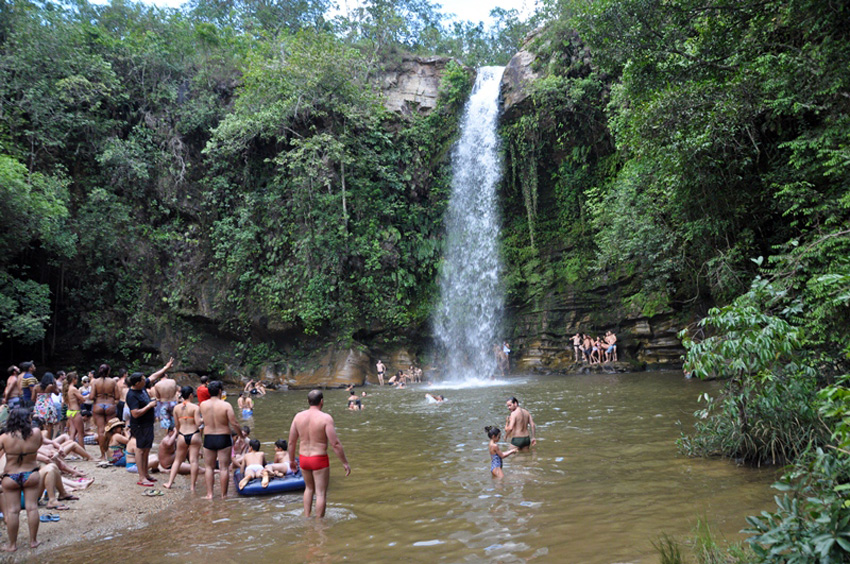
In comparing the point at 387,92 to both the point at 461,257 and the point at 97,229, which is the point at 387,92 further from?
the point at 97,229

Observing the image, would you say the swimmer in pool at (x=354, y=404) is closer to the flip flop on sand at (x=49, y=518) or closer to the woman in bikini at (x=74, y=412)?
the woman in bikini at (x=74, y=412)

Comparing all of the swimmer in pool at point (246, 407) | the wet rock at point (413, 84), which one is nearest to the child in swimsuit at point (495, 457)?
the swimmer in pool at point (246, 407)

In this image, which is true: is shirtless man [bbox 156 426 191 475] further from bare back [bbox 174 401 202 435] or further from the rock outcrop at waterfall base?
the rock outcrop at waterfall base

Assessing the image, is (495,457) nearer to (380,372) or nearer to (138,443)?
(138,443)

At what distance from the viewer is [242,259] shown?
21734mm

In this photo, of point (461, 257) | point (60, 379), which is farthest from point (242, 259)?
point (60, 379)

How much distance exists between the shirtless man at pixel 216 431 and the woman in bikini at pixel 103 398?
11.7 ft

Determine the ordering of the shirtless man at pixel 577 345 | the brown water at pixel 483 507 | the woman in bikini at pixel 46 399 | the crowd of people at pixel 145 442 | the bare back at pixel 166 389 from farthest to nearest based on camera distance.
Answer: the shirtless man at pixel 577 345
the woman in bikini at pixel 46 399
the bare back at pixel 166 389
the crowd of people at pixel 145 442
the brown water at pixel 483 507

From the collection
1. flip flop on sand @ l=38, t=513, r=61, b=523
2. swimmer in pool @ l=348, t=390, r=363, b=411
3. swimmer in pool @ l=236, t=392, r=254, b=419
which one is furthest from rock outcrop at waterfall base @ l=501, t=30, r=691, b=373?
flip flop on sand @ l=38, t=513, r=61, b=523

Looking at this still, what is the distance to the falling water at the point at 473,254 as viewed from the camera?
21.7m

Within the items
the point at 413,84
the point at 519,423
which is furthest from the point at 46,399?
the point at 413,84

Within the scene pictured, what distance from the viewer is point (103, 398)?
8.83 metres

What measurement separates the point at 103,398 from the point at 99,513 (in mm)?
3736

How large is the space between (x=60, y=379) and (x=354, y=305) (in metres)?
11.8
